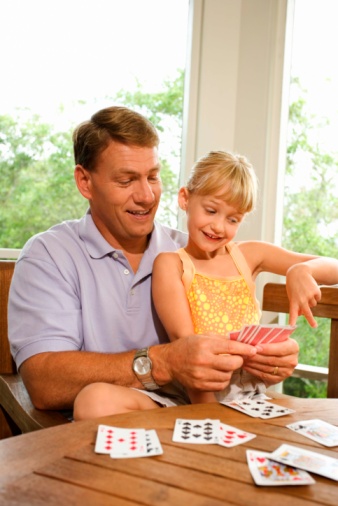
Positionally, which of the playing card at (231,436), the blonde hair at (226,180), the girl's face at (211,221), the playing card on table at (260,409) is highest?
the blonde hair at (226,180)

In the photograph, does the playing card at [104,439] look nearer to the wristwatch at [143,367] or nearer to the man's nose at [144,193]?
the wristwatch at [143,367]

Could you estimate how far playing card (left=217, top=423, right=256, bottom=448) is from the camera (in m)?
1.25

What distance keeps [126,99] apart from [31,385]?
2.02 m

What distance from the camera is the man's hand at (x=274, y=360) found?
169 cm

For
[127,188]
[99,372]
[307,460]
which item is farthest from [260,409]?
[127,188]

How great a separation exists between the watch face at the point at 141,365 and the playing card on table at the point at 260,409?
36 cm

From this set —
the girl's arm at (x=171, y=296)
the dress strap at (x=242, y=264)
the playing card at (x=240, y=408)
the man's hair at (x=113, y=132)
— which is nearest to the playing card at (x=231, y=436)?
the playing card at (x=240, y=408)

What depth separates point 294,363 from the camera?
5.72 ft

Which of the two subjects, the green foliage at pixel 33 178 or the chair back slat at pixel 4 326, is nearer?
the chair back slat at pixel 4 326

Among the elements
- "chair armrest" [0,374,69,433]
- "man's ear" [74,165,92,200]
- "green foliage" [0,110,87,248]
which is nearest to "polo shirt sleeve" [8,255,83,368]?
"chair armrest" [0,374,69,433]

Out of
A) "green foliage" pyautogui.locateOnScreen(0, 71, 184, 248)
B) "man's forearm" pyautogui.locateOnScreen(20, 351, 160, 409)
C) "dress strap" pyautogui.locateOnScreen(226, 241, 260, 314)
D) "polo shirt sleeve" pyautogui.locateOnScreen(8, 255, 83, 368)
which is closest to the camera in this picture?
"man's forearm" pyautogui.locateOnScreen(20, 351, 160, 409)

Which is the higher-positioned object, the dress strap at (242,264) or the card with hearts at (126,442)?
the dress strap at (242,264)

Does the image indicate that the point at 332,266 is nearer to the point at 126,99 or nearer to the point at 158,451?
the point at 158,451

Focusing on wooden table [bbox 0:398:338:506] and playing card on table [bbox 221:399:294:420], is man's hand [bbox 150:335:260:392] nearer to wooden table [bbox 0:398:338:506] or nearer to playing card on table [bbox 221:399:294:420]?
playing card on table [bbox 221:399:294:420]
